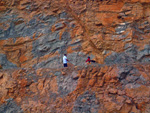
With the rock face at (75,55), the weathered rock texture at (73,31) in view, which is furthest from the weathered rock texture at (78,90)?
the weathered rock texture at (73,31)

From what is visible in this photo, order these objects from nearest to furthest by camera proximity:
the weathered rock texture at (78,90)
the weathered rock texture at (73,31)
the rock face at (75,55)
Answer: the weathered rock texture at (78,90), the rock face at (75,55), the weathered rock texture at (73,31)

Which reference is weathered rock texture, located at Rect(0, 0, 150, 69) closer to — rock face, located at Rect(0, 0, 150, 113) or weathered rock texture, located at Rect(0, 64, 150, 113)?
rock face, located at Rect(0, 0, 150, 113)

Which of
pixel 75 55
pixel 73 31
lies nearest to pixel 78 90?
pixel 75 55

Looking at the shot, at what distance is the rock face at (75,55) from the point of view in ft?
27.1

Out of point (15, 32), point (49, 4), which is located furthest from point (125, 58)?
point (15, 32)

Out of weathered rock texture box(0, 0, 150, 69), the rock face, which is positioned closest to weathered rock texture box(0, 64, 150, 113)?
the rock face

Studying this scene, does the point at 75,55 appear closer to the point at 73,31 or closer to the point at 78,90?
the point at 73,31

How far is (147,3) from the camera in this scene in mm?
A: 10523

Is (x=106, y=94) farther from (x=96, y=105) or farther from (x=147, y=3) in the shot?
(x=147, y=3)

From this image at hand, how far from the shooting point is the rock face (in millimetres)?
8266

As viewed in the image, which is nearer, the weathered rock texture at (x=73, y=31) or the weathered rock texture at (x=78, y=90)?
the weathered rock texture at (x=78, y=90)

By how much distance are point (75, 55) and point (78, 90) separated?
2882 millimetres

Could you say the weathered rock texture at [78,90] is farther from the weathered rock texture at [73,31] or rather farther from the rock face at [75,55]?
the weathered rock texture at [73,31]

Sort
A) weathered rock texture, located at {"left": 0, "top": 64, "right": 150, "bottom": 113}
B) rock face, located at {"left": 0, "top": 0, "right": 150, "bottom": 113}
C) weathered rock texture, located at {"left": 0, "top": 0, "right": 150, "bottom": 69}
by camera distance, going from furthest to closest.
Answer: weathered rock texture, located at {"left": 0, "top": 0, "right": 150, "bottom": 69}
rock face, located at {"left": 0, "top": 0, "right": 150, "bottom": 113}
weathered rock texture, located at {"left": 0, "top": 64, "right": 150, "bottom": 113}
